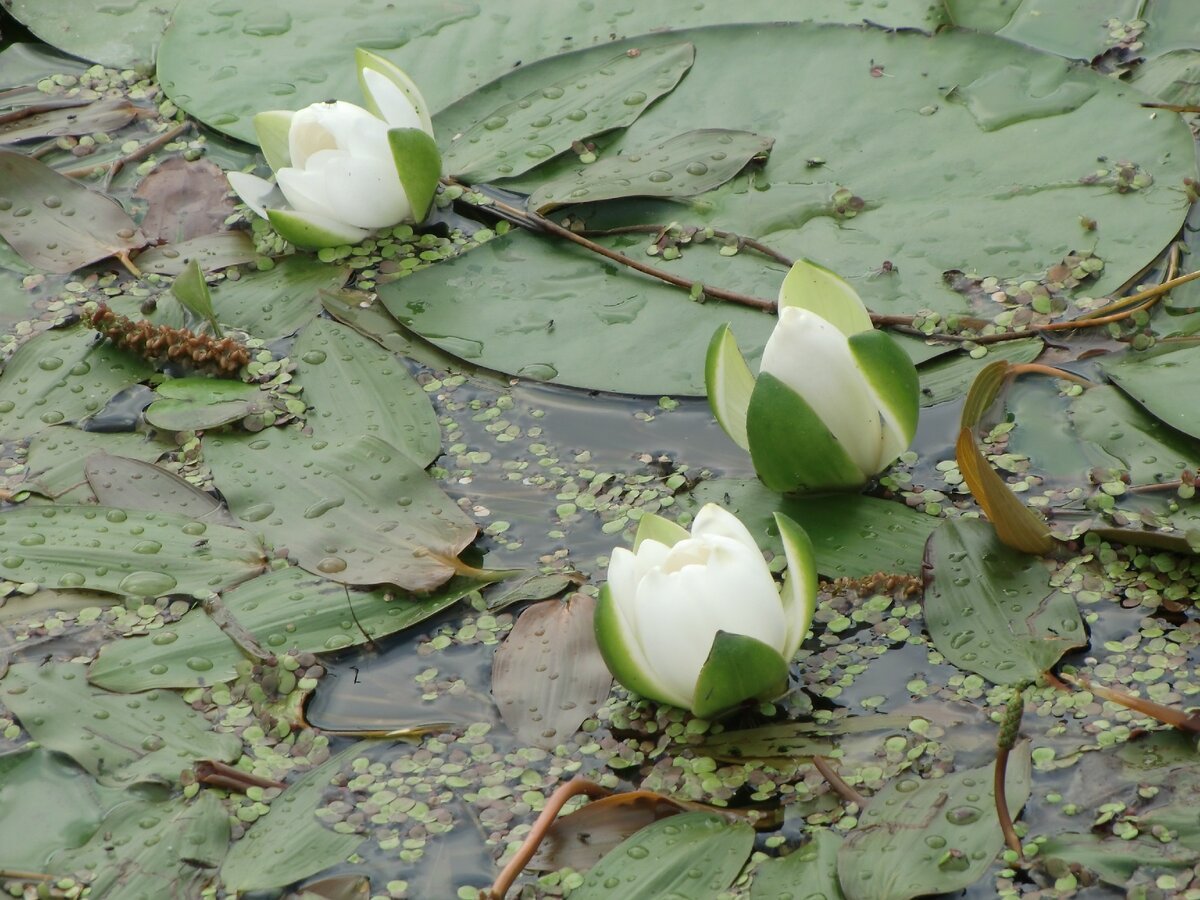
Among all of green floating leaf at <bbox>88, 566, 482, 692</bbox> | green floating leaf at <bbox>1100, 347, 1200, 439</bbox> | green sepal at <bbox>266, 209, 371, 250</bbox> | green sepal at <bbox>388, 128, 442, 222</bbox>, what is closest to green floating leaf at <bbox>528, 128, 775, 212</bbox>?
green sepal at <bbox>388, 128, 442, 222</bbox>

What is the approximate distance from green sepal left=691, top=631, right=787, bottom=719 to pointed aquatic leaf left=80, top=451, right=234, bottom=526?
3.05ft

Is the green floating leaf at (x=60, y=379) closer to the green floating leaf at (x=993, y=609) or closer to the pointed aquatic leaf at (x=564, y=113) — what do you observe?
the pointed aquatic leaf at (x=564, y=113)

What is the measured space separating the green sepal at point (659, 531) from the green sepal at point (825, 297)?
434 mm

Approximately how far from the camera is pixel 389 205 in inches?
111

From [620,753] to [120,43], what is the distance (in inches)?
99.9

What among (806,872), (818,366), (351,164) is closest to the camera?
(806,872)

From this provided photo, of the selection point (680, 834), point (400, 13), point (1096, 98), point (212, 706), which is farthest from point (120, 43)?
point (680, 834)

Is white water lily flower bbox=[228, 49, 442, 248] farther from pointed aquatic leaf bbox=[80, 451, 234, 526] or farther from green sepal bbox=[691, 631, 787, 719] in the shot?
green sepal bbox=[691, 631, 787, 719]

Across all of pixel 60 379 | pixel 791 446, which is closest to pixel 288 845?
pixel 791 446

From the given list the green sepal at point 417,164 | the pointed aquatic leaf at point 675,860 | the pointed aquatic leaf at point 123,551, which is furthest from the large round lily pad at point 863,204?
the pointed aquatic leaf at point 675,860

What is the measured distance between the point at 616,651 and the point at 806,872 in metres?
0.39

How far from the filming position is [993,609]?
1963 mm

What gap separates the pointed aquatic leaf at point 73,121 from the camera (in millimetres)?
3262

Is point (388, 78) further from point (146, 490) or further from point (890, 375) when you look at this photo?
point (890, 375)
